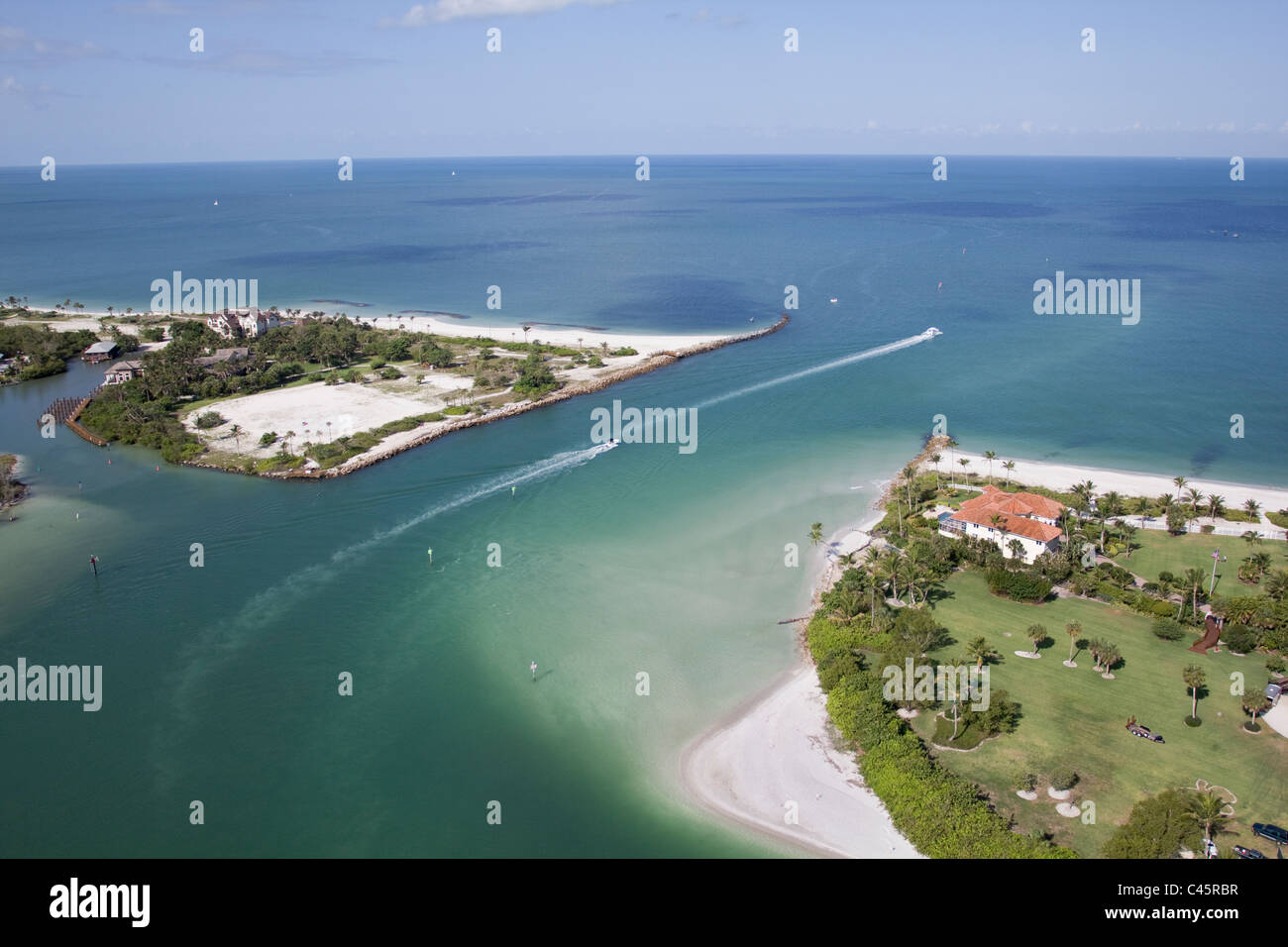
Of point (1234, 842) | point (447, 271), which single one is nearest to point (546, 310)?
point (447, 271)

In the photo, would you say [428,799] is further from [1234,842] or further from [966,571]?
[966,571]

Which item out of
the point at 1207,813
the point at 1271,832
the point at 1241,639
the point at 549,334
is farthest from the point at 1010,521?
the point at 549,334

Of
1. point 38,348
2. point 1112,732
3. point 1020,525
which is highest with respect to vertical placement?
point 38,348

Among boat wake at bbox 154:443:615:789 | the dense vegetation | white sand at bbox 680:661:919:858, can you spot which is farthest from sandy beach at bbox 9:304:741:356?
white sand at bbox 680:661:919:858

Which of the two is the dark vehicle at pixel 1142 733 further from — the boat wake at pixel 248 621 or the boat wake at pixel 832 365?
the boat wake at pixel 832 365

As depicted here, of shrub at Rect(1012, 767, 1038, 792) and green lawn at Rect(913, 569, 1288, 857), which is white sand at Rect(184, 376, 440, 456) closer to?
green lawn at Rect(913, 569, 1288, 857)

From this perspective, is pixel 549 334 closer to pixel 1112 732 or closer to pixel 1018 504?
pixel 1018 504

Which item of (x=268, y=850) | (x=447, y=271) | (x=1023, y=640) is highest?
(x=447, y=271)

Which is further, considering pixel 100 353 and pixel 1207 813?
pixel 100 353
